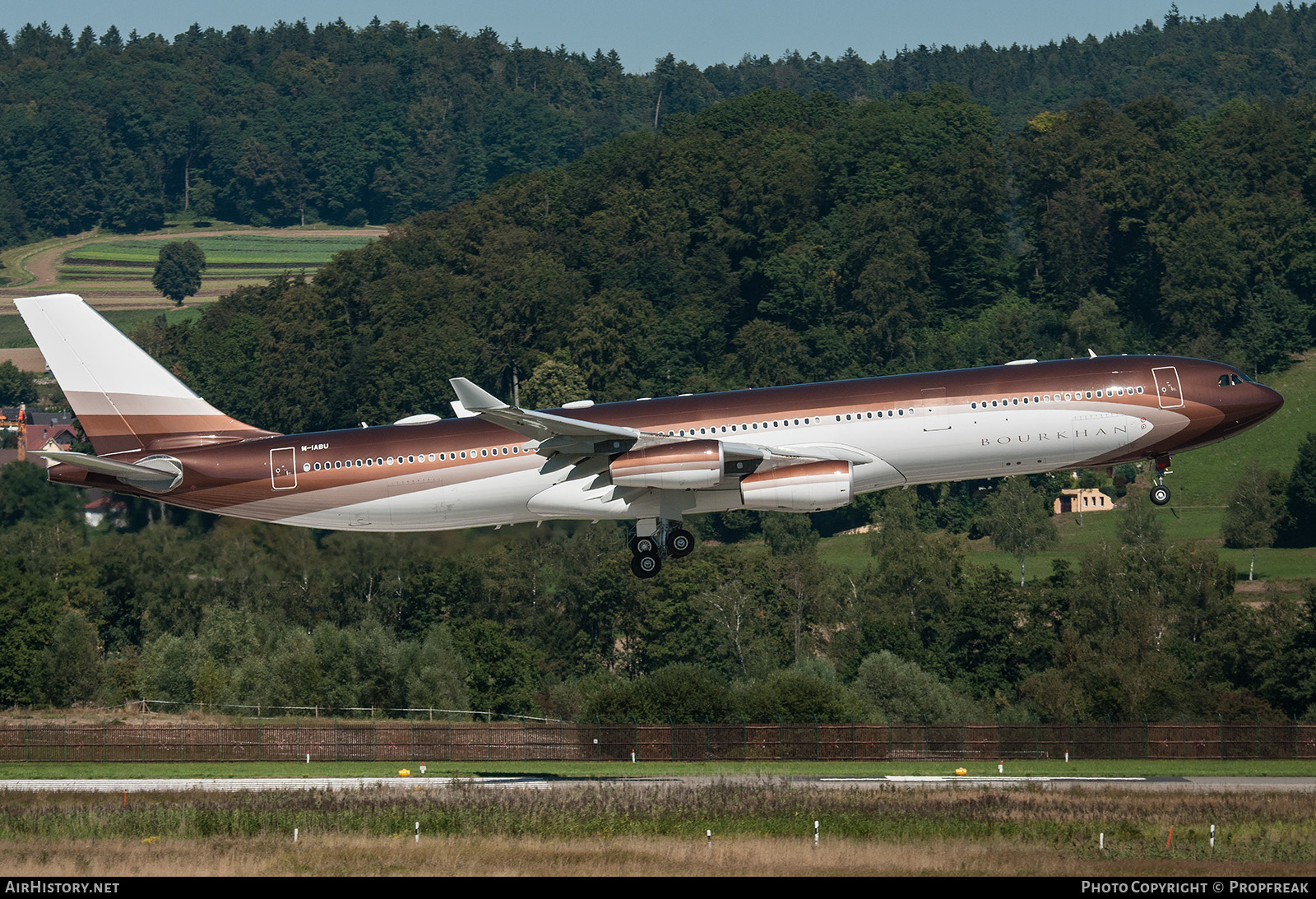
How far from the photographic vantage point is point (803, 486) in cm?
5034

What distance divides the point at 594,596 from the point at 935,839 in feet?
289

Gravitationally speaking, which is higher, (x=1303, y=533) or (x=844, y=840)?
(x=1303, y=533)

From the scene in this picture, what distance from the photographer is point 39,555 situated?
131 metres

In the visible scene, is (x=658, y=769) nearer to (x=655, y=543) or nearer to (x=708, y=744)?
(x=708, y=744)

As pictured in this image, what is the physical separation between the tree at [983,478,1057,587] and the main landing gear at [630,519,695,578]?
9217cm

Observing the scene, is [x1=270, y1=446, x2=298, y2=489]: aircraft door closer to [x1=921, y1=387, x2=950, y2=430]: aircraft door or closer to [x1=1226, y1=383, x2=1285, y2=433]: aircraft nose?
[x1=921, y1=387, x2=950, y2=430]: aircraft door

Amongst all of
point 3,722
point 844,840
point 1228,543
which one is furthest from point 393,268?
point 844,840

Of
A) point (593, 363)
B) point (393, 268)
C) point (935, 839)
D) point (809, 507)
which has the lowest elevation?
point (935, 839)

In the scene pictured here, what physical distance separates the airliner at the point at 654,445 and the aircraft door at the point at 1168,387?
4 centimetres

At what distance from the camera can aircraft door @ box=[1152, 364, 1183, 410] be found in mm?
52031

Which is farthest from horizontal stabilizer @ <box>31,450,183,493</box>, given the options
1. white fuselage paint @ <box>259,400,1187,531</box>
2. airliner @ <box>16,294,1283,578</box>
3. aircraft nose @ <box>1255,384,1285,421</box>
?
aircraft nose @ <box>1255,384,1285,421</box>

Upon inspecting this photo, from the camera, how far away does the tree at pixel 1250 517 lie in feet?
464

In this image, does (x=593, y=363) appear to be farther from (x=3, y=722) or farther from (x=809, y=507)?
(x=809, y=507)

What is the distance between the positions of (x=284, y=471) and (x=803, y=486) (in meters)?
16.2
